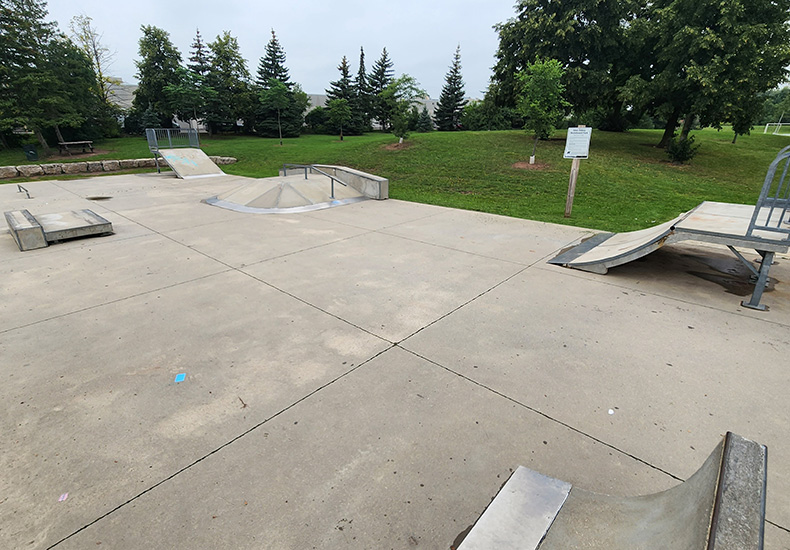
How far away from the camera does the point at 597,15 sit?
60.9ft

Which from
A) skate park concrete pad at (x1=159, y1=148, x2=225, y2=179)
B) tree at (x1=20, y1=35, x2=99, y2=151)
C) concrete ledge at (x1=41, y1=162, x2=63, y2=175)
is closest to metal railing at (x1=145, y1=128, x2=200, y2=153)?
skate park concrete pad at (x1=159, y1=148, x2=225, y2=179)

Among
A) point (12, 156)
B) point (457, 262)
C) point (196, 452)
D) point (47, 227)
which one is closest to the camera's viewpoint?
point (196, 452)

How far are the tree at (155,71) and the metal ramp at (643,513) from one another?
39706mm

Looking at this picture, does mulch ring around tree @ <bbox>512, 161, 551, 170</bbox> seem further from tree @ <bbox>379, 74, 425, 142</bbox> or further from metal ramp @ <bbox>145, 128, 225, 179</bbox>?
metal ramp @ <bbox>145, 128, 225, 179</bbox>

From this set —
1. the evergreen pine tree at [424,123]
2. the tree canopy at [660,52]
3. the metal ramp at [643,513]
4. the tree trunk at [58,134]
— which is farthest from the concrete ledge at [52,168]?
the evergreen pine tree at [424,123]

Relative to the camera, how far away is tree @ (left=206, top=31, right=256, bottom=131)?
112ft

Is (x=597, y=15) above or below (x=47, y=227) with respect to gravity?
above

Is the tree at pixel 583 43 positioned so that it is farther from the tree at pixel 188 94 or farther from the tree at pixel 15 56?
the tree at pixel 15 56

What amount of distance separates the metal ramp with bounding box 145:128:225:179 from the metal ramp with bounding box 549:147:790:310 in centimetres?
1558

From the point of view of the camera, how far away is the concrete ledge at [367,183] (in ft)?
36.0

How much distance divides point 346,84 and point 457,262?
4166cm

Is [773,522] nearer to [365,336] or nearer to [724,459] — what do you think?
[724,459]

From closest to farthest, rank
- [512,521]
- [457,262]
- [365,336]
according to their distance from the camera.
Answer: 1. [512,521]
2. [365,336]
3. [457,262]

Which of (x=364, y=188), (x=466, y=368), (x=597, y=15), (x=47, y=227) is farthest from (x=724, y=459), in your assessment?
(x=597, y=15)
